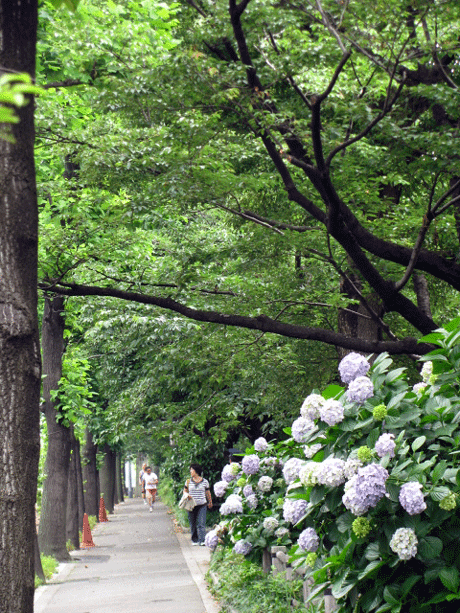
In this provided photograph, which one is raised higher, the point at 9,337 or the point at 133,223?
the point at 133,223

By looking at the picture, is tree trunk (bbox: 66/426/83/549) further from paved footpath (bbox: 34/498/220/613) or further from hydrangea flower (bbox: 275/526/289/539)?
hydrangea flower (bbox: 275/526/289/539)

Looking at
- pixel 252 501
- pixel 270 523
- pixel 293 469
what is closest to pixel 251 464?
pixel 252 501

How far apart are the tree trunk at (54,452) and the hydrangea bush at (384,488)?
12.1 m

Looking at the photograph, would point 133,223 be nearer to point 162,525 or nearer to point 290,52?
point 290,52

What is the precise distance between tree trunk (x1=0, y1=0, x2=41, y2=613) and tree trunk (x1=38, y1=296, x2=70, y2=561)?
36.5 feet

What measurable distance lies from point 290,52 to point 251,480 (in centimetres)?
539

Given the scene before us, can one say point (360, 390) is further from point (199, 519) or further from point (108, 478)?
point (108, 478)

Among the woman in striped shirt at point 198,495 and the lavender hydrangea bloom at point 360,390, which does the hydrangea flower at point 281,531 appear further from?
the woman in striped shirt at point 198,495

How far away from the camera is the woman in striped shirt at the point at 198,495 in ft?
55.3

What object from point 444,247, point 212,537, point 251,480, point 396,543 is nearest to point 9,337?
point 396,543

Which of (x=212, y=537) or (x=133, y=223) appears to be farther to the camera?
(x=133, y=223)

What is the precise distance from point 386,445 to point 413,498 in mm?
387

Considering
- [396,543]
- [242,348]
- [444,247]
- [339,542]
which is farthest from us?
[242,348]

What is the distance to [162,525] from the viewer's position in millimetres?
28188
